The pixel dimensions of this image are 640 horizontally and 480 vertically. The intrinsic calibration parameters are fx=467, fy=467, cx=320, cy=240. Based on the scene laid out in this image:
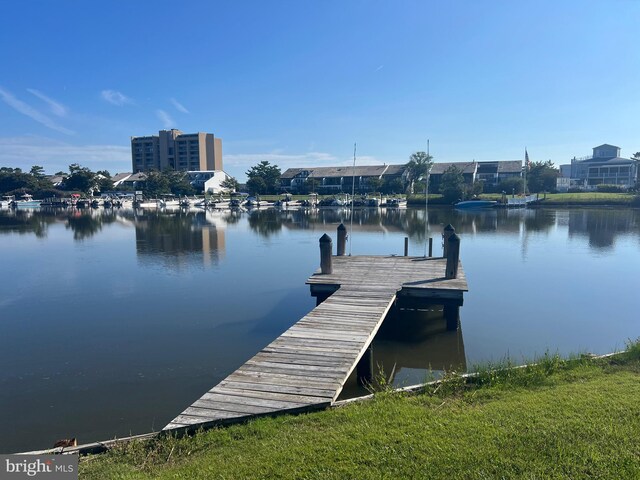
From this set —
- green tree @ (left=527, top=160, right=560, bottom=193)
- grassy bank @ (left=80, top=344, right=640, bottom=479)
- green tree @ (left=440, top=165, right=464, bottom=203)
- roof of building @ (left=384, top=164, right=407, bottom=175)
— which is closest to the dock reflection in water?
grassy bank @ (left=80, top=344, right=640, bottom=479)

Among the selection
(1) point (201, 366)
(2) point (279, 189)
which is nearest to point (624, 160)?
(2) point (279, 189)

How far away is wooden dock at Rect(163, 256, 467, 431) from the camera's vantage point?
6.15m

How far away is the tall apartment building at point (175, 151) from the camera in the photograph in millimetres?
144875

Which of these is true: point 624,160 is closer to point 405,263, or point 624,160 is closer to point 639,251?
point 639,251

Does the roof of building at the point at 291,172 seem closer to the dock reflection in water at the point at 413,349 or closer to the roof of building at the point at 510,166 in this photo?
the roof of building at the point at 510,166

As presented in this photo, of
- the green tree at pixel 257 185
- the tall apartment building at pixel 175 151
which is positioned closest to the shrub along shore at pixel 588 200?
the green tree at pixel 257 185

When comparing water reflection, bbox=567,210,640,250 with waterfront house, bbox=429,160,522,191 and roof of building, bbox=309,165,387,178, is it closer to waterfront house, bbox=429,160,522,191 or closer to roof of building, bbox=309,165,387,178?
waterfront house, bbox=429,160,522,191

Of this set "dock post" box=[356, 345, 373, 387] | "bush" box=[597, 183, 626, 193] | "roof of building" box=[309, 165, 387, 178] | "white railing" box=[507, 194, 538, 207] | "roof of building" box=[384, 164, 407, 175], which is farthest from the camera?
"roof of building" box=[309, 165, 387, 178]

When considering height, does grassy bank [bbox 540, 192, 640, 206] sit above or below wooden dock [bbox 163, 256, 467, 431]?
above

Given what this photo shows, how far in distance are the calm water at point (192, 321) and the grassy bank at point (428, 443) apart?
3.33 metres

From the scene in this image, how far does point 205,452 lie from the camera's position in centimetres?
511

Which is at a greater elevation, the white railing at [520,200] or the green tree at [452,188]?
the green tree at [452,188]

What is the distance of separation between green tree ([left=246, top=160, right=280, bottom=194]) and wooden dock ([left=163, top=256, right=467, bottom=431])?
8932 cm

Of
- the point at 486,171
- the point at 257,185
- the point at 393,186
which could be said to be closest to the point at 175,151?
the point at 257,185
